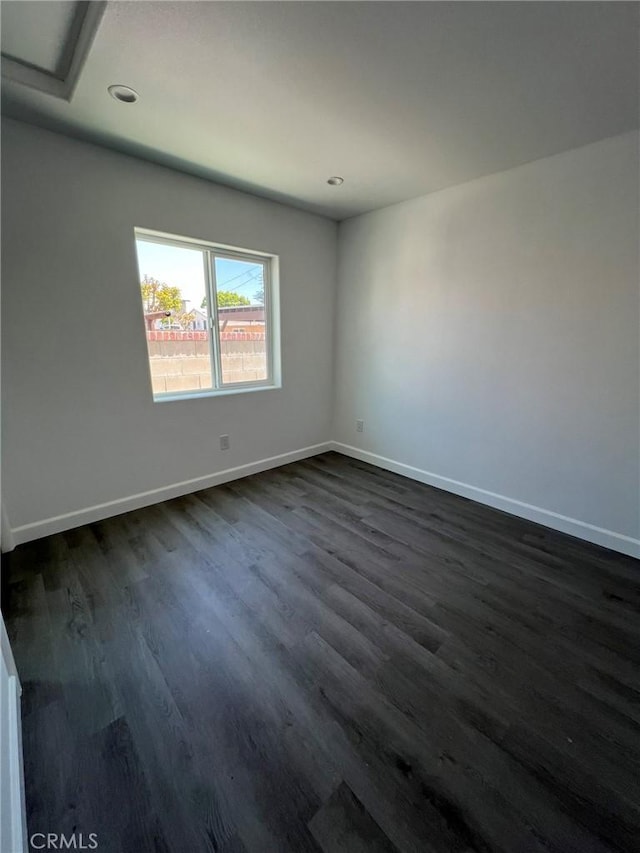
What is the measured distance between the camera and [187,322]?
113 inches

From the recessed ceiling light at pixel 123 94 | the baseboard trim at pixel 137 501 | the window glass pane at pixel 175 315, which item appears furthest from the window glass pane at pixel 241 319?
the recessed ceiling light at pixel 123 94

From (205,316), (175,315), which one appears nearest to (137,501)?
(175,315)

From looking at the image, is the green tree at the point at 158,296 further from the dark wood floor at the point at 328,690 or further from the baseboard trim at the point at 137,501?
the dark wood floor at the point at 328,690

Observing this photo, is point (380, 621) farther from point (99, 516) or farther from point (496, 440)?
point (99, 516)

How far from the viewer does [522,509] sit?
2.65 meters

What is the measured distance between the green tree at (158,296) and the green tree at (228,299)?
236 millimetres

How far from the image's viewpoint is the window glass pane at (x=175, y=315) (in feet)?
8.65

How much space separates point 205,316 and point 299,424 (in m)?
1.45

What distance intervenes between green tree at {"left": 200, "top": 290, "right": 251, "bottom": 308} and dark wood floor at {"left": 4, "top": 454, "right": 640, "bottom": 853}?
1935mm

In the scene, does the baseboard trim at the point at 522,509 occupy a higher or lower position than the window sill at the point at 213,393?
lower

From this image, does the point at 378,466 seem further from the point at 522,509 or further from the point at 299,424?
the point at 522,509

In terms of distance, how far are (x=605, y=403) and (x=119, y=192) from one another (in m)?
3.48

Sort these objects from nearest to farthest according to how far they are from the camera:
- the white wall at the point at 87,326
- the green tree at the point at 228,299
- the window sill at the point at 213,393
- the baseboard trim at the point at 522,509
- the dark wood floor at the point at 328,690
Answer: the dark wood floor at the point at 328,690 < the white wall at the point at 87,326 < the baseboard trim at the point at 522,509 < the window sill at the point at 213,393 < the green tree at the point at 228,299

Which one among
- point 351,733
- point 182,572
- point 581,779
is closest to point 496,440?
point 581,779
